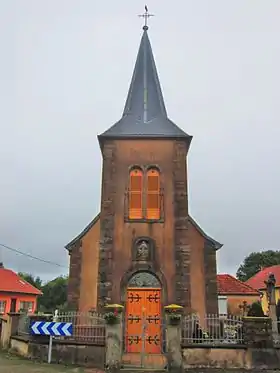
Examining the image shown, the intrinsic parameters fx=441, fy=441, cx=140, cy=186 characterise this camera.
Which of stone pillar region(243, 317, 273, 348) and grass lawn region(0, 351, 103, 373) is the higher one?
stone pillar region(243, 317, 273, 348)

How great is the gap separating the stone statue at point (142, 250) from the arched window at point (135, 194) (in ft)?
4.16

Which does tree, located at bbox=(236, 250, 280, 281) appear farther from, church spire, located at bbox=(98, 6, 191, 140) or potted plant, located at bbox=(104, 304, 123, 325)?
potted plant, located at bbox=(104, 304, 123, 325)

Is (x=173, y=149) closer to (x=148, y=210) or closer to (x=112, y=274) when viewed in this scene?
(x=148, y=210)

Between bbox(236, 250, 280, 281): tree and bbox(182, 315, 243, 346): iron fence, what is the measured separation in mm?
62554

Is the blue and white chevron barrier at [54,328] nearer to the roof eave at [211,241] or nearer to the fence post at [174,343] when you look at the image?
the fence post at [174,343]

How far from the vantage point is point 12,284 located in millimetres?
46844

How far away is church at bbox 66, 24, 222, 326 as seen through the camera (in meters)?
18.1

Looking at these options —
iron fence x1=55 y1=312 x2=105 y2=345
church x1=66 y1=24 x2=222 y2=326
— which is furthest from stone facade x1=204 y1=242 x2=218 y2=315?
iron fence x1=55 y1=312 x2=105 y2=345

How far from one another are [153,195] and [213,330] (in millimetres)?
6184

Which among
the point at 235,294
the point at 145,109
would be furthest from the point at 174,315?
the point at 235,294

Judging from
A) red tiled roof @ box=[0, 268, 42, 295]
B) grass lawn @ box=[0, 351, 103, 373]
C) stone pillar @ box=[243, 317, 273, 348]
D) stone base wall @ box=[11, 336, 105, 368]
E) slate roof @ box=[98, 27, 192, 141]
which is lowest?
grass lawn @ box=[0, 351, 103, 373]

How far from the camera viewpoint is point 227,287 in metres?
39.1

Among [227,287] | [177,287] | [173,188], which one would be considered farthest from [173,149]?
[227,287]

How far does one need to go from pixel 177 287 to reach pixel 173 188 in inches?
171
